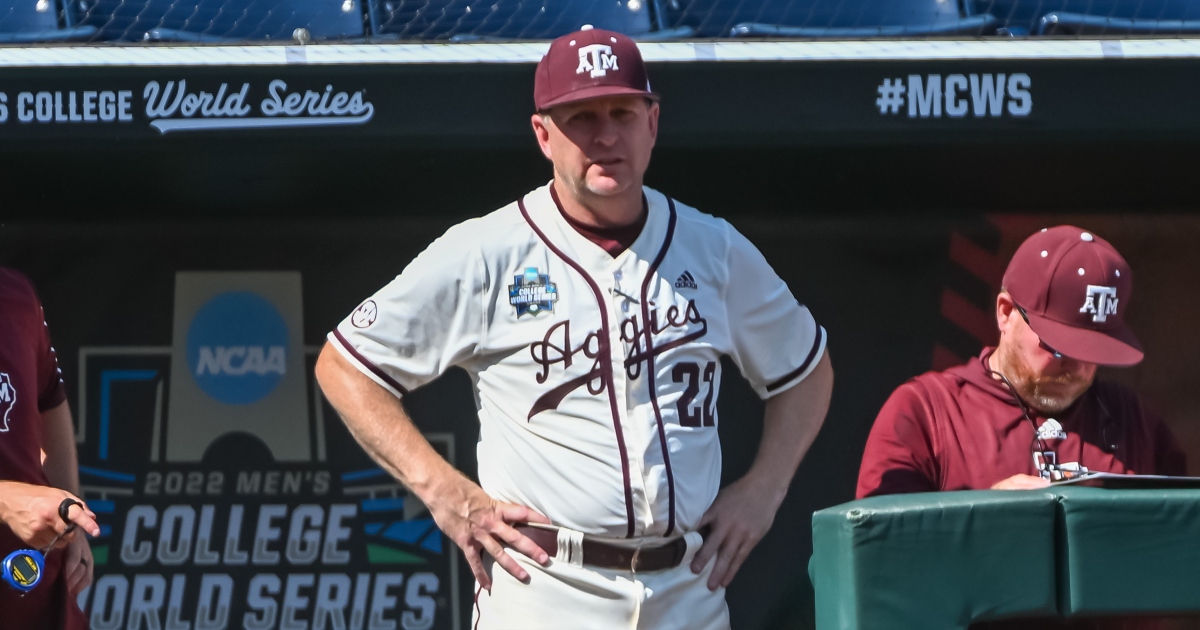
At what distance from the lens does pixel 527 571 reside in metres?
1.89

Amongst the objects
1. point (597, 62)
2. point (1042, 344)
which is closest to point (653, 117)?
point (597, 62)

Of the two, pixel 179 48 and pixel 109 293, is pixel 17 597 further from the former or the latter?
pixel 109 293

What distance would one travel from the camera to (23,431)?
213 centimetres

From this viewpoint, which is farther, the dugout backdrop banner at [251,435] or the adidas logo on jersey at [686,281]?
the dugout backdrop banner at [251,435]

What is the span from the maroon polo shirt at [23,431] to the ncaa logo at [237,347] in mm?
1193

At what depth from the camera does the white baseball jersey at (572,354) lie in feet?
6.15

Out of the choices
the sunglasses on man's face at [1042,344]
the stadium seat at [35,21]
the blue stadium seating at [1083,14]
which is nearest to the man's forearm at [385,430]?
the sunglasses on man's face at [1042,344]

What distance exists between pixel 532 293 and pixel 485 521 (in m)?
0.33

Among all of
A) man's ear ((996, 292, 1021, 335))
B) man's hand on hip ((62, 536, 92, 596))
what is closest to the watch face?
man's hand on hip ((62, 536, 92, 596))

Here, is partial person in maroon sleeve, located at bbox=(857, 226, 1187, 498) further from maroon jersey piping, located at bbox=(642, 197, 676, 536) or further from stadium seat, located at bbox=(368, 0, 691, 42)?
stadium seat, located at bbox=(368, 0, 691, 42)

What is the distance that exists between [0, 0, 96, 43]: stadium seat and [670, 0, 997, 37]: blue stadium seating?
1.48m

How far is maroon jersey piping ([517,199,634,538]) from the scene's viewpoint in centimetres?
186

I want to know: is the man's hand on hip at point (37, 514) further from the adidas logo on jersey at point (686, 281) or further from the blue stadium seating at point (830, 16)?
the blue stadium seating at point (830, 16)

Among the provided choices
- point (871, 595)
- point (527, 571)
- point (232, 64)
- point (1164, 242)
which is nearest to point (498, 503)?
point (527, 571)
